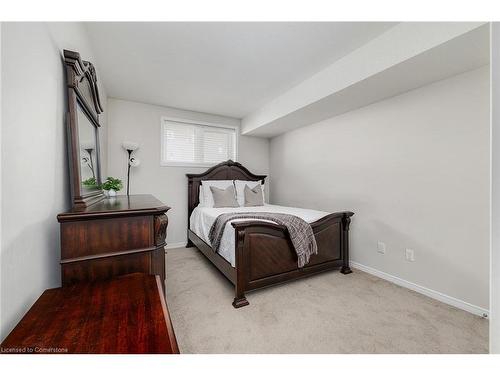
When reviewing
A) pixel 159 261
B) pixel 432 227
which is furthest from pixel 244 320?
pixel 432 227

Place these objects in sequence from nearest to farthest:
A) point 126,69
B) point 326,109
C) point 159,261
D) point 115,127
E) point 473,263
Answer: point 159,261 → point 473,263 → point 126,69 → point 326,109 → point 115,127

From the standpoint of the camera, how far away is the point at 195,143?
4035 millimetres

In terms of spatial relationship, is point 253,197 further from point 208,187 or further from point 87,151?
point 87,151

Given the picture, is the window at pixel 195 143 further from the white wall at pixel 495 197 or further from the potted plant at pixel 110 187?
the white wall at pixel 495 197

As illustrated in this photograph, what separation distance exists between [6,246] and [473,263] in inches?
122

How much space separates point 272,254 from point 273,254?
0.04 ft

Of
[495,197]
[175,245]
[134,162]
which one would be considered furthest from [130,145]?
[495,197]

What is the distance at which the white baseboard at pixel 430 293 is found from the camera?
188 centimetres

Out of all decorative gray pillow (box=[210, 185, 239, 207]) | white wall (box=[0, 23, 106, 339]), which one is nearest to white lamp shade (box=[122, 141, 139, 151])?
decorative gray pillow (box=[210, 185, 239, 207])

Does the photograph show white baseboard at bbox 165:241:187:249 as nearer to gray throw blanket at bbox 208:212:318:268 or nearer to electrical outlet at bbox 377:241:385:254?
gray throw blanket at bbox 208:212:318:268

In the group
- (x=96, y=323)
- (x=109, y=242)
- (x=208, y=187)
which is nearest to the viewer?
(x=96, y=323)

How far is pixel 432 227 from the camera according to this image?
219 cm

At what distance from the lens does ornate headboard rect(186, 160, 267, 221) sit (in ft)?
12.5

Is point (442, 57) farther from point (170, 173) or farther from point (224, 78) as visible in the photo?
point (170, 173)
